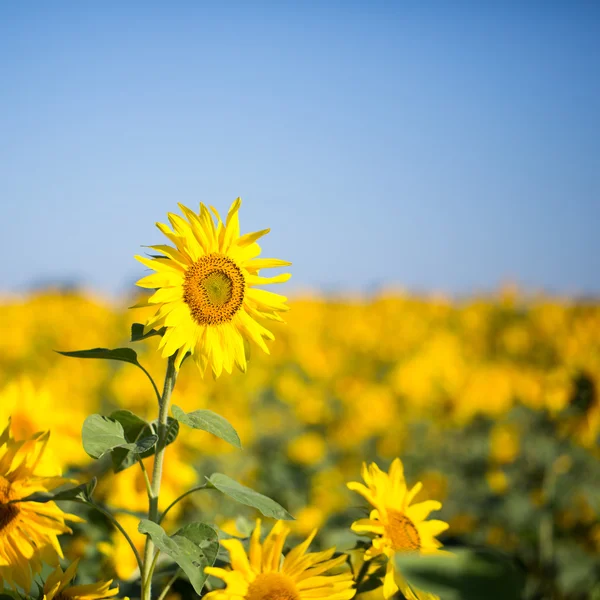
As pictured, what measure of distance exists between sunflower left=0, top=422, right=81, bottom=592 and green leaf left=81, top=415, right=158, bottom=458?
0.37 ft

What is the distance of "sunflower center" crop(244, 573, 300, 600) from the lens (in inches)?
39.9

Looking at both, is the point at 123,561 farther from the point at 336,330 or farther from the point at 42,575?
the point at 336,330

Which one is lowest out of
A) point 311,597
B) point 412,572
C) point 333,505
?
point 333,505

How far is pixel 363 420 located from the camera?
474cm

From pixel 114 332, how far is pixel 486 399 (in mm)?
3368

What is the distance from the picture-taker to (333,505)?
3.89 meters

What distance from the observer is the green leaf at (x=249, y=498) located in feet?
3.33

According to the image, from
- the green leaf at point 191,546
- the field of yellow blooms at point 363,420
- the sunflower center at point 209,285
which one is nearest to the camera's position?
the green leaf at point 191,546

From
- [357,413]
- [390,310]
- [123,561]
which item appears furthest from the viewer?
[390,310]

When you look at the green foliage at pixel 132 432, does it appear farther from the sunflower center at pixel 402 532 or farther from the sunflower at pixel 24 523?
Answer: the sunflower center at pixel 402 532

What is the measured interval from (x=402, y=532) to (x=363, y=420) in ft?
11.8

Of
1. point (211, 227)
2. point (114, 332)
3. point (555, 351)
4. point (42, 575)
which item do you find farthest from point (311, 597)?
point (114, 332)

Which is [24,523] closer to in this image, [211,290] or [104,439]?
[104,439]

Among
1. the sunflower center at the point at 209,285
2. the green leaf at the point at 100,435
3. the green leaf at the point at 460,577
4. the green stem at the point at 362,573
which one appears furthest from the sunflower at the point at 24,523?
the green leaf at the point at 460,577
